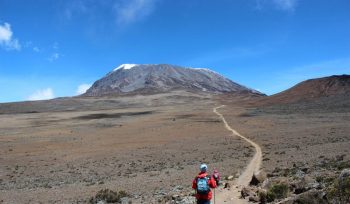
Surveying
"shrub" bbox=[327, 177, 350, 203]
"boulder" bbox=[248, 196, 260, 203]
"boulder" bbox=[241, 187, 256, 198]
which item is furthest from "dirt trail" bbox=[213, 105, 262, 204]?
"shrub" bbox=[327, 177, 350, 203]

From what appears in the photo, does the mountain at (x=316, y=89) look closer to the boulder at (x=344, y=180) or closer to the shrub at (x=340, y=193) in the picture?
the boulder at (x=344, y=180)

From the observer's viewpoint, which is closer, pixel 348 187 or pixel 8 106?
pixel 348 187

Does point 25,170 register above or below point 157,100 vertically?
below

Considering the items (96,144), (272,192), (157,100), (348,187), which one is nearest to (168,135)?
(96,144)

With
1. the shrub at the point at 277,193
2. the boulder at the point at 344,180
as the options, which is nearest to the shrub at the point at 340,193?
the boulder at the point at 344,180

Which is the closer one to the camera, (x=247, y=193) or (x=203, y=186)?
(x=203, y=186)

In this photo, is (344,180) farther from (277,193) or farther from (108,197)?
(108,197)

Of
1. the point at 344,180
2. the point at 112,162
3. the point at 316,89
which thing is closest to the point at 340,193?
the point at 344,180

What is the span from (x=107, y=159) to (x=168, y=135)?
685 inches

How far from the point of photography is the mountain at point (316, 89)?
101 m

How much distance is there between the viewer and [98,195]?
66.1 feet

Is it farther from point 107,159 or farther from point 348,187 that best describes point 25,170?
point 348,187

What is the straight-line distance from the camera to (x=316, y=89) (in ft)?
354

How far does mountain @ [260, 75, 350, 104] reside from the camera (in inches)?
3977
